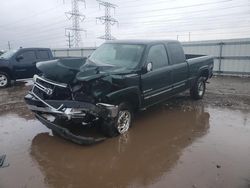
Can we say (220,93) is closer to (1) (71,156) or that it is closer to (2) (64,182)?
(1) (71,156)

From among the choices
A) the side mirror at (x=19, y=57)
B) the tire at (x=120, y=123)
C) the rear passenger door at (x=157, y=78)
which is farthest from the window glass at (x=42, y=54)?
the tire at (x=120, y=123)

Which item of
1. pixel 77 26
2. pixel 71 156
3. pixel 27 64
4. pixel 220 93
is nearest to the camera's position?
pixel 71 156

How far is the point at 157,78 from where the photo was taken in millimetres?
6449

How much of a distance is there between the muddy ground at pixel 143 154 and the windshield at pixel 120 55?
1462 mm

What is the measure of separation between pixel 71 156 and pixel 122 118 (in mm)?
1410

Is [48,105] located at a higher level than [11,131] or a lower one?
higher

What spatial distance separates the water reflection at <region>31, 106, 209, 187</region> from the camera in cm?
392

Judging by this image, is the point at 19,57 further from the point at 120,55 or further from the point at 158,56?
the point at 158,56

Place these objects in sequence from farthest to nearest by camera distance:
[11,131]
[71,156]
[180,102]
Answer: [180,102]
[11,131]
[71,156]

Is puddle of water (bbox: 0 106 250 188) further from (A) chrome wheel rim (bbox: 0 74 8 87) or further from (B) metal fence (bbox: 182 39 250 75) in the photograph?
(B) metal fence (bbox: 182 39 250 75)

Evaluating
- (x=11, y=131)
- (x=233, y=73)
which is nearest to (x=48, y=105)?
(x=11, y=131)

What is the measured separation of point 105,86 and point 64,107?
84cm

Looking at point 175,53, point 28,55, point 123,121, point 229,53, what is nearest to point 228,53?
point 229,53

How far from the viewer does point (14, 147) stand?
504 cm
